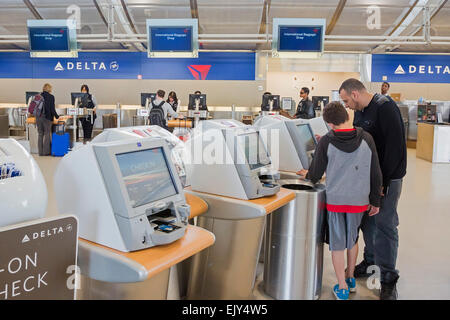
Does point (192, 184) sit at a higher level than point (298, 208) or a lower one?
higher

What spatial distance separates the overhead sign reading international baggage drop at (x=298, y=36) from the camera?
897 cm

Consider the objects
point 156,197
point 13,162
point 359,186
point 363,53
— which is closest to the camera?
point 13,162

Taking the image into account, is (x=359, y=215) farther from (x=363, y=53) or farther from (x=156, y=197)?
(x=363, y=53)

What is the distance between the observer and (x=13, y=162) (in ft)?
4.96

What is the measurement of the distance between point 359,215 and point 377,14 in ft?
31.6

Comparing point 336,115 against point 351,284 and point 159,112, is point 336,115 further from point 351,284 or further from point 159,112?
point 159,112

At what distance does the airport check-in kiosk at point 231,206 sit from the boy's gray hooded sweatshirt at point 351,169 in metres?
0.29

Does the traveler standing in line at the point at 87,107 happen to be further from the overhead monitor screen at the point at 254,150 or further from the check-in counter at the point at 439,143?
the overhead monitor screen at the point at 254,150

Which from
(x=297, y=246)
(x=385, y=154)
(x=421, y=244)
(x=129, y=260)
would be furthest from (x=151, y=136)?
(x=421, y=244)

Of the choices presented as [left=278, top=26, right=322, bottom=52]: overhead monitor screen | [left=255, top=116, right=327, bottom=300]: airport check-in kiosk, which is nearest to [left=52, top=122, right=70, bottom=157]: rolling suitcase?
[left=278, top=26, right=322, bottom=52]: overhead monitor screen

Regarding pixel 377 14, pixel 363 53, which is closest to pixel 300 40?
pixel 377 14

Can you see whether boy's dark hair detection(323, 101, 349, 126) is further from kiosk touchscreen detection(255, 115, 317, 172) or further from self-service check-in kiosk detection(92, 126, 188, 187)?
self-service check-in kiosk detection(92, 126, 188, 187)

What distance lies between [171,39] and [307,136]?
6.21 m

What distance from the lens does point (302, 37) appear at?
9.06 metres
